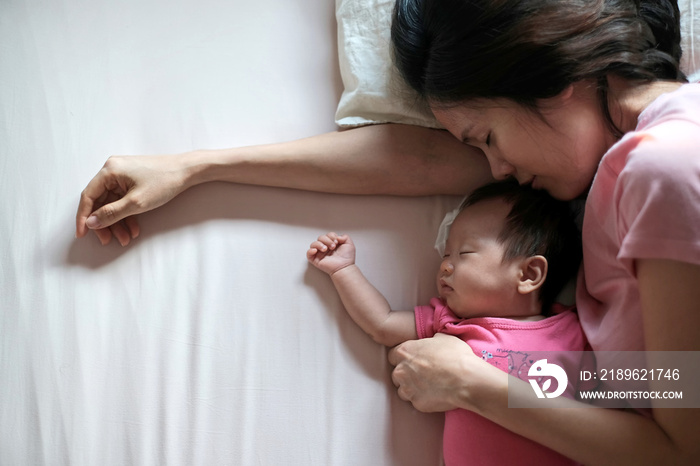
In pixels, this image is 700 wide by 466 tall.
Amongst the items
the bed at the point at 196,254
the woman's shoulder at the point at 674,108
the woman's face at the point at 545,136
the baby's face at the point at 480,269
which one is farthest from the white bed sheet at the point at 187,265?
the woman's shoulder at the point at 674,108

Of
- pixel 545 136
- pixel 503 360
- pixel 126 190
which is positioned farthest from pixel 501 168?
pixel 126 190

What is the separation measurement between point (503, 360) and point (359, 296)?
0.29 metres

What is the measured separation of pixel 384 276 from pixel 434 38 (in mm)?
473

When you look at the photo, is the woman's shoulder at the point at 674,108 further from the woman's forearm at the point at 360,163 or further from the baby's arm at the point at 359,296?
the baby's arm at the point at 359,296

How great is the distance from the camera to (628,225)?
81 cm

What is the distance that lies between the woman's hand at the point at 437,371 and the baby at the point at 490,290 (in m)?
0.04

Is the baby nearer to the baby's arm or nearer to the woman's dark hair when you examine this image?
the baby's arm

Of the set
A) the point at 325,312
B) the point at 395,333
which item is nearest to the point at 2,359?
the point at 325,312

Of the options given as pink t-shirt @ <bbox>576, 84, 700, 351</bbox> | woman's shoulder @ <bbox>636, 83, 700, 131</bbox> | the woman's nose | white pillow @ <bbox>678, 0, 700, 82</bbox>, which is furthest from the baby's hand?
white pillow @ <bbox>678, 0, 700, 82</bbox>

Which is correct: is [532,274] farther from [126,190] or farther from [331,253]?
[126,190]

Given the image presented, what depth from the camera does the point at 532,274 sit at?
1.05 metres

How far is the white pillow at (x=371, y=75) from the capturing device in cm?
116

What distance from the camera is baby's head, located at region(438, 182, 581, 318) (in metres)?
1.04

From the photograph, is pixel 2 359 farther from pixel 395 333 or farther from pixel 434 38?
pixel 434 38
